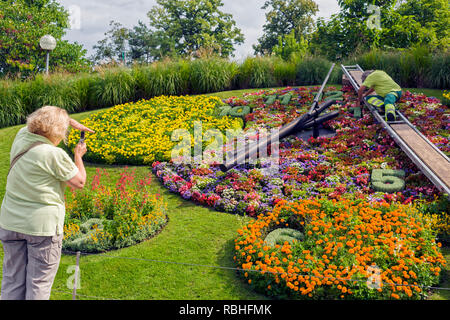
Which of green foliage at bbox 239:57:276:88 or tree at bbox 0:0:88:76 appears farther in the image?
tree at bbox 0:0:88:76

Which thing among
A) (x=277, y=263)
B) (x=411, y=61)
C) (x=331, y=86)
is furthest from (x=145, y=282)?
(x=411, y=61)

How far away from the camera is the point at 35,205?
2.84 m

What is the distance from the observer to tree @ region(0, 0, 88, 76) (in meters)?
27.3

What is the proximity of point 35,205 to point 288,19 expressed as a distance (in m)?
43.5

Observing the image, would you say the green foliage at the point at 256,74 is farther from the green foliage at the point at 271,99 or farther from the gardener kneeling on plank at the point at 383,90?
the gardener kneeling on plank at the point at 383,90

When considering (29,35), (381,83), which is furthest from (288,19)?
(381,83)

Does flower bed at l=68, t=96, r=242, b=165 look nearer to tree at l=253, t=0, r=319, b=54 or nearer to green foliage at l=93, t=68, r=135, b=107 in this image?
green foliage at l=93, t=68, r=135, b=107

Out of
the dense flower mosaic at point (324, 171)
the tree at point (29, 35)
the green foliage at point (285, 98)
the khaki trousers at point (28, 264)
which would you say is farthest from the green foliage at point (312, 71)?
the tree at point (29, 35)

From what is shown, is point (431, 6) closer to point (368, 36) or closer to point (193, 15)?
point (368, 36)

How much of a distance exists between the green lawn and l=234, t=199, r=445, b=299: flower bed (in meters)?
0.30

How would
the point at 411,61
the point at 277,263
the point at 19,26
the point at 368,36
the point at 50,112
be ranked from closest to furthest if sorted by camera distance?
the point at 50,112
the point at 277,263
the point at 411,61
the point at 368,36
the point at 19,26

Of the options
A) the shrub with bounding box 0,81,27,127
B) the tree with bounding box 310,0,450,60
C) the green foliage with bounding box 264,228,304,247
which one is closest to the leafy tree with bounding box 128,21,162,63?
the tree with bounding box 310,0,450,60
